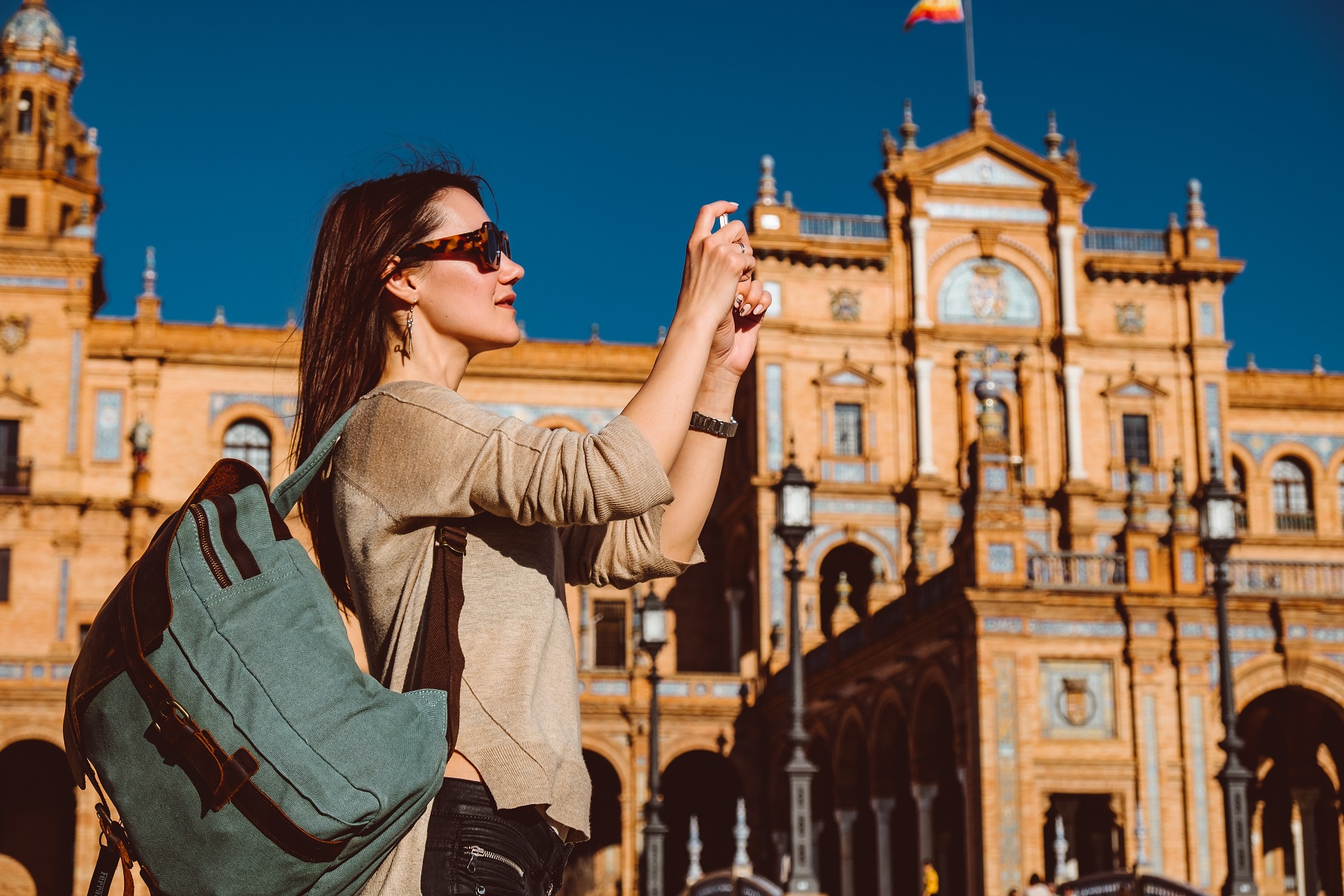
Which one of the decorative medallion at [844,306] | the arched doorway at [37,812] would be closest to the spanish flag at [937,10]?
the decorative medallion at [844,306]

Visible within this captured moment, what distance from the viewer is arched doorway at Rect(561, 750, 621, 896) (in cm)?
3762

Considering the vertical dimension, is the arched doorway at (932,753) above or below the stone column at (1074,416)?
below

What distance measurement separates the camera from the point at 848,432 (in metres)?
38.1

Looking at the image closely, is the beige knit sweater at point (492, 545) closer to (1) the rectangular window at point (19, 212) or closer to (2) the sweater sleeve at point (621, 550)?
(2) the sweater sleeve at point (621, 550)

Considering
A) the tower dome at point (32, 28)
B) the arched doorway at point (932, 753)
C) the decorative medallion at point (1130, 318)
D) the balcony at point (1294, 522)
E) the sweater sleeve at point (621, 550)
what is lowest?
the arched doorway at point (932, 753)

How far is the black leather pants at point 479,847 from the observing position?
2418mm

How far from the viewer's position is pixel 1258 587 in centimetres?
2600

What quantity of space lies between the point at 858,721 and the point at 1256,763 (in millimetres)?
8129

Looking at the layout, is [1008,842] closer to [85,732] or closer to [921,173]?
[921,173]

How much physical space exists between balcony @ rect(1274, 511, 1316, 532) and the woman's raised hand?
42.4 metres

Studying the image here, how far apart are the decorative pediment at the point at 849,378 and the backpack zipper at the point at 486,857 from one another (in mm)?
35637

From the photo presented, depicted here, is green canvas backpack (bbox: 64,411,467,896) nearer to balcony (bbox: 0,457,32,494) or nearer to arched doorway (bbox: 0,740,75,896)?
arched doorway (bbox: 0,740,75,896)

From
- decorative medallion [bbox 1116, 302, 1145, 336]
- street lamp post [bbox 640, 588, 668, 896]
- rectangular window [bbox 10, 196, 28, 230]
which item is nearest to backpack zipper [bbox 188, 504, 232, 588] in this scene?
street lamp post [bbox 640, 588, 668, 896]

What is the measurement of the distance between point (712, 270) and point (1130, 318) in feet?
123
